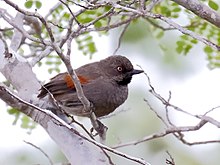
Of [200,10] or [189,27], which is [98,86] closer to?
[189,27]

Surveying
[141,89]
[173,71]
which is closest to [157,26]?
[141,89]

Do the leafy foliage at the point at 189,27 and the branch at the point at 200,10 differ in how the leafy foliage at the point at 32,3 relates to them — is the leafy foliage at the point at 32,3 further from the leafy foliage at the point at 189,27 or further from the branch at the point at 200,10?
the branch at the point at 200,10

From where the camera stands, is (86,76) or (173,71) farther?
(173,71)

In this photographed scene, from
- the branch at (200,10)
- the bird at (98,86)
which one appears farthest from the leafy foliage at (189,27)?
the branch at (200,10)

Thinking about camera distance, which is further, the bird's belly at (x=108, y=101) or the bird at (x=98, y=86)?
the bird's belly at (x=108, y=101)

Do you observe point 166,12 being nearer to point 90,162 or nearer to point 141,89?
point 90,162

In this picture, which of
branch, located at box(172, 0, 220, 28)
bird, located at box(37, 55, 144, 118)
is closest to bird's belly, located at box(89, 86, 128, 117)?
bird, located at box(37, 55, 144, 118)

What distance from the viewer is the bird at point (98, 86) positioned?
477 cm

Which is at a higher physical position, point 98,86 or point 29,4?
point 29,4

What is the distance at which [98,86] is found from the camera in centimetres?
498

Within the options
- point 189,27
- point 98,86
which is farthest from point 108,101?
point 189,27

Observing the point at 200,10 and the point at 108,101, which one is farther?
the point at 108,101

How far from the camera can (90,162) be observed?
375cm

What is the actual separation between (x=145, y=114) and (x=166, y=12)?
4.06 metres
